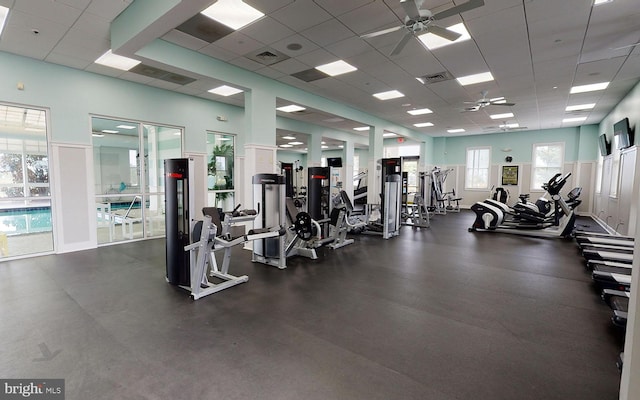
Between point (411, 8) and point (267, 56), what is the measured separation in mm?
2652

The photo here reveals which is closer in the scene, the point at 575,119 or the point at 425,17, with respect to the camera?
the point at 425,17

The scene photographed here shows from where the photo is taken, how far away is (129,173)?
21.7 feet

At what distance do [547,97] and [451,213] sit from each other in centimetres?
560

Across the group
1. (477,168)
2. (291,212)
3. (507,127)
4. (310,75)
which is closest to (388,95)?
(310,75)

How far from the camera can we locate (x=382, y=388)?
6.43 feet

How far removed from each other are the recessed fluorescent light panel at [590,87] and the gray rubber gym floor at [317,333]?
4.42 metres

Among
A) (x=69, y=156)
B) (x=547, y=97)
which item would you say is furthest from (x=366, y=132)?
(x=69, y=156)

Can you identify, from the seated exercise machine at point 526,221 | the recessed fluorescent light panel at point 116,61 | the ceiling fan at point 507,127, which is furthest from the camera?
the ceiling fan at point 507,127

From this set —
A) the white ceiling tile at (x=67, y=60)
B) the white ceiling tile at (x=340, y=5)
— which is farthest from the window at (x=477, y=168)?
the white ceiling tile at (x=67, y=60)

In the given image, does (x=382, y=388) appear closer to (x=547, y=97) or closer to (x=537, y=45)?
(x=537, y=45)

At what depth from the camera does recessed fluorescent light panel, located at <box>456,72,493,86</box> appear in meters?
5.98

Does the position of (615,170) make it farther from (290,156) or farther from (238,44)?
(290,156)

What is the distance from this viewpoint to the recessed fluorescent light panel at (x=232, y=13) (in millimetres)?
3578

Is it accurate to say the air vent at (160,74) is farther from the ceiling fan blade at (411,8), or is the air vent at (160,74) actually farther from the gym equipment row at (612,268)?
the gym equipment row at (612,268)
